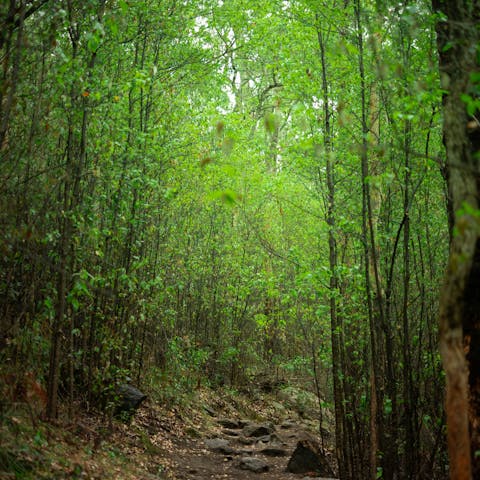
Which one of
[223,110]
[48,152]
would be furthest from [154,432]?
[223,110]

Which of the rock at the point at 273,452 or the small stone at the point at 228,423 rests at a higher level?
the small stone at the point at 228,423

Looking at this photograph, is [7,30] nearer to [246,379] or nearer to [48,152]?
[48,152]

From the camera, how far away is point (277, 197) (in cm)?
846

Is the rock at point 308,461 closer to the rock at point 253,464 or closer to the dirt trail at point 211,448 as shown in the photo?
the dirt trail at point 211,448

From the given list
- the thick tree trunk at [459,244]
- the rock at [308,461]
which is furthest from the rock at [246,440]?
the thick tree trunk at [459,244]

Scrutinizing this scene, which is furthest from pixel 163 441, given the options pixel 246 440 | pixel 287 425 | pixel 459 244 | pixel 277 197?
pixel 459 244

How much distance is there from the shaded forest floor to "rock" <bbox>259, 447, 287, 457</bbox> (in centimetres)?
2

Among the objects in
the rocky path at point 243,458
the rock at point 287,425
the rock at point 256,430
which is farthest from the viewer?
the rock at point 287,425

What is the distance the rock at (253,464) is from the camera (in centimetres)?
832

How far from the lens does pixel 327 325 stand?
9664mm

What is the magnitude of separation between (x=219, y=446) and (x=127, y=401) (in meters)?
2.56

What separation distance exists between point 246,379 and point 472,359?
12.3 metres

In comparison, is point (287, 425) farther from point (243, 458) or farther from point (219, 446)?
point (243, 458)

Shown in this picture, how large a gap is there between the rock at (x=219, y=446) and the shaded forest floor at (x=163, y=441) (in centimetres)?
2
